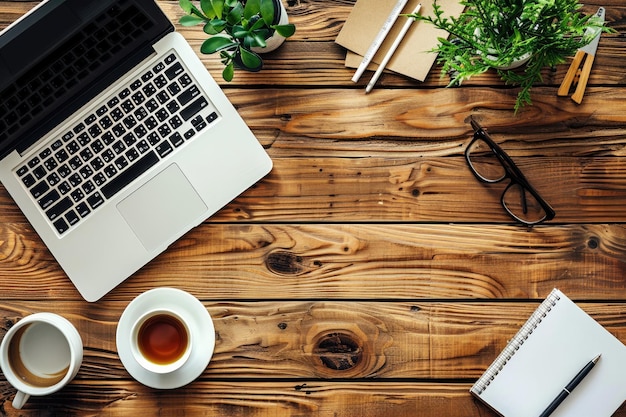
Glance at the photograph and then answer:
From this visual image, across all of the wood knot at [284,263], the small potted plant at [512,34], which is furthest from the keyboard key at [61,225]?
the small potted plant at [512,34]

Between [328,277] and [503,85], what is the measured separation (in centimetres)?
46

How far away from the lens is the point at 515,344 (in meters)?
1.08

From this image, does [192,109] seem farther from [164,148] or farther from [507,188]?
[507,188]

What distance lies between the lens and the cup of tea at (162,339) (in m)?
1.04

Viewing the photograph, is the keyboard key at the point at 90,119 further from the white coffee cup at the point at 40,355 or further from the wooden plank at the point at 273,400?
the wooden plank at the point at 273,400

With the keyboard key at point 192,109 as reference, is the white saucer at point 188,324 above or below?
below

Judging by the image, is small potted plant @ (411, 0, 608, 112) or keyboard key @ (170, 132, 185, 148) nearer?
small potted plant @ (411, 0, 608, 112)

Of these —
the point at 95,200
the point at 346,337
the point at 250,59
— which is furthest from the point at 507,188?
the point at 95,200

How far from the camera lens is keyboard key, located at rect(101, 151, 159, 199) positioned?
105 cm

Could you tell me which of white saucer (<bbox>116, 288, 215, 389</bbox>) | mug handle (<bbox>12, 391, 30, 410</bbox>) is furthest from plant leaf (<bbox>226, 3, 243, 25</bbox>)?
mug handle (<bbox>12, 391, 30, 410</bbox>)

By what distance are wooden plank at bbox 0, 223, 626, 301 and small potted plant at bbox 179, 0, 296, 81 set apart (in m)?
0.29

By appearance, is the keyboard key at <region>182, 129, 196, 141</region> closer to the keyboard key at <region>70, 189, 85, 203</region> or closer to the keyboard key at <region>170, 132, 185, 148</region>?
the keyboard key at <region>170, 132, 185, 148</region>

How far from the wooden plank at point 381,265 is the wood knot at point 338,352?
0.07 meters

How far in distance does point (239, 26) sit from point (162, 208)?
12.8 inches
